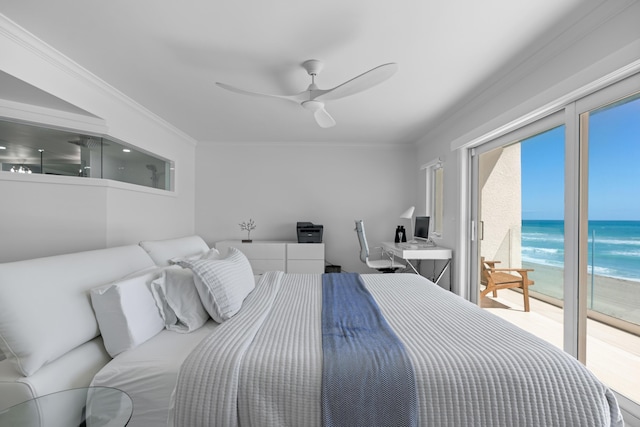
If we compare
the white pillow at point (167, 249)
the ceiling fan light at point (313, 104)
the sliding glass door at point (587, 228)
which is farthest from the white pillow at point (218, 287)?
the sliding glass door at point (587, 228)

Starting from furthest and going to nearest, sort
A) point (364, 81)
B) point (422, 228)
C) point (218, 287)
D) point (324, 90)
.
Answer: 1. point (422, 228)
2. point (324, 90)
3. point (364, 81)
4. point (218, 287)

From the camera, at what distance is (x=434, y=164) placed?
13.8 feet

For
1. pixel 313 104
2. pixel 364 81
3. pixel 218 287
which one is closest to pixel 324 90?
pixel 313 104

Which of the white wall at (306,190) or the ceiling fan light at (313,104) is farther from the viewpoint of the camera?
the white wall at (306,190)

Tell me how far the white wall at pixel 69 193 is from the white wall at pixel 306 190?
4.58 ft

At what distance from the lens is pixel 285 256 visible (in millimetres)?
4508

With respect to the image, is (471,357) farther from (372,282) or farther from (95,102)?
(95,102)

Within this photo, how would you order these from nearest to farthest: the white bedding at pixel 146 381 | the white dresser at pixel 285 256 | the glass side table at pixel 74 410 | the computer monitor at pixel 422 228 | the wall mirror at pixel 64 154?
the glass side table at pixel 74 410 < the white bedding at pixel 146 381 < the wall mirror at pixel 64 154 < the computer monitor at pixel 422 228 < the white dresser at pixel 285 256

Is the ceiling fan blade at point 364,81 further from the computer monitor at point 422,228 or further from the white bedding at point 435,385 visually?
the computer monitor at point 422,228

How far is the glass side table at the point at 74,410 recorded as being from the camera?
1016 mm

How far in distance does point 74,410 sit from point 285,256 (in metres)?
3.43

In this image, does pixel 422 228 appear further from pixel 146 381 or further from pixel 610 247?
pixel 146 381

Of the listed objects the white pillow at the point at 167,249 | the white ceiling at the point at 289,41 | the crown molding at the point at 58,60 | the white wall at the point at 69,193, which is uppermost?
the white ceiling at the point at 289,41

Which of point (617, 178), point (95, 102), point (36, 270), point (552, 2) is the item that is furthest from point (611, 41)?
point (95, 102)
